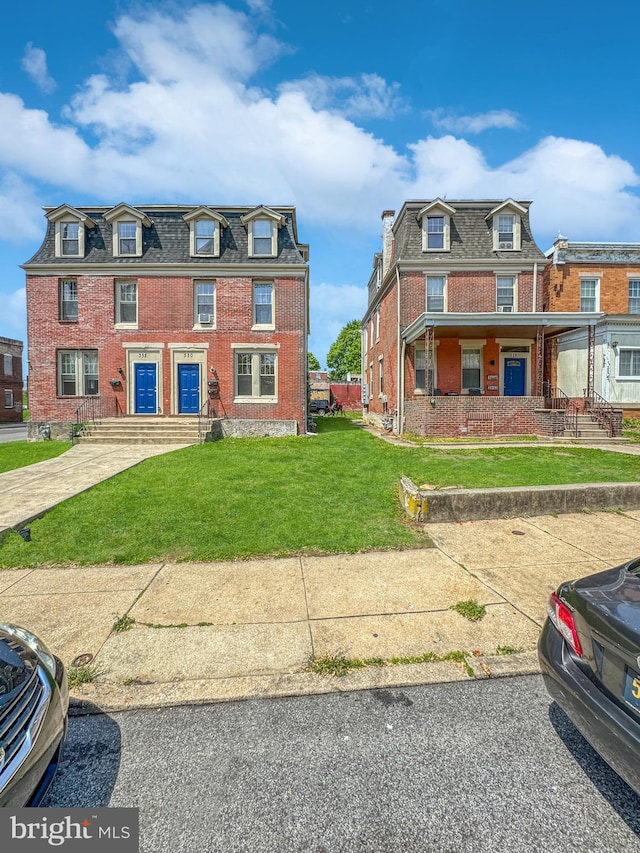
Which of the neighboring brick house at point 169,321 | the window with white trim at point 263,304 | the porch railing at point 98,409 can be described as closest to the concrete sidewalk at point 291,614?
the neighboring brick house at point 169,321

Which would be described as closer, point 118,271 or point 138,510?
point 138,510

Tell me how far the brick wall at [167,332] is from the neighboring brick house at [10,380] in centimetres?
2291

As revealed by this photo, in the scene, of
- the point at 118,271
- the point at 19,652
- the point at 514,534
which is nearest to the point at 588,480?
the point at 514,534

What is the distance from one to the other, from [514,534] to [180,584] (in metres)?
4.43

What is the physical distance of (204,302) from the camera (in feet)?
56.6

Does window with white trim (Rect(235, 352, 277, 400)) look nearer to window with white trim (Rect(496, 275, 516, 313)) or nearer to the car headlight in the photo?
window with white trim (Rect(496, 275, 516, 313))

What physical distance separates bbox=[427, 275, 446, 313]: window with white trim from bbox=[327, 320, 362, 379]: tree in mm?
37765

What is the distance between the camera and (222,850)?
1782 mm

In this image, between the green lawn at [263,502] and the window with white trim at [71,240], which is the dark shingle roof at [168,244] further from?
the green lawn at [263,502]

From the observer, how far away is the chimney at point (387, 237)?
857 inches

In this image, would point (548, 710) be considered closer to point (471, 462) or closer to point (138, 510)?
point (138, 510)

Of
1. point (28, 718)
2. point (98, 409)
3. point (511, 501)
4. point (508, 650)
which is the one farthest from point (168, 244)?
point (508, 650)

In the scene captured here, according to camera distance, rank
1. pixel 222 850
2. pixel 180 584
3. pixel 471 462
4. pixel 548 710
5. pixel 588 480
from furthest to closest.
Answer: pixel 471 462 < pixel 588 480 < pixel 180 584 < pixel 548 710 < pixel 222 850

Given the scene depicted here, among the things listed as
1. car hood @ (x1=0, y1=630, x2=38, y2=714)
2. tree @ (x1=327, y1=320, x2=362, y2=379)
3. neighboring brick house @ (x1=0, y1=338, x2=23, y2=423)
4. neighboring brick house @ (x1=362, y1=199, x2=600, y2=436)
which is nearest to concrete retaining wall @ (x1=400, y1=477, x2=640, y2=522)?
car hood @ (x1=0, y1=630, x2=38, y2=714)
